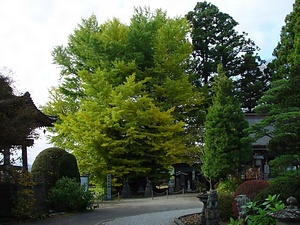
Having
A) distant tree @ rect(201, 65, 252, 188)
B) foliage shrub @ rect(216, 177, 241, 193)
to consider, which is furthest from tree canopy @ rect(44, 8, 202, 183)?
foliage shrub @ rect(216, 177, 241, 193)

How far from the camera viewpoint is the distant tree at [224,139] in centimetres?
2531

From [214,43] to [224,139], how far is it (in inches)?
780

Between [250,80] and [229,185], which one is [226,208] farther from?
[250,80]

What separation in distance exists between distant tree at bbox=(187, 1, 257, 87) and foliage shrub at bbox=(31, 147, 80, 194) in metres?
22.1

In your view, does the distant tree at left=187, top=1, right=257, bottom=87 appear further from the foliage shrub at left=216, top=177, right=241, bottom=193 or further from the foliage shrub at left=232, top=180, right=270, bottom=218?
the foliage shrub at left=232, top=180, right=270, bottom=218

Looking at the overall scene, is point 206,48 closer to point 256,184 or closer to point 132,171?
point 132,171

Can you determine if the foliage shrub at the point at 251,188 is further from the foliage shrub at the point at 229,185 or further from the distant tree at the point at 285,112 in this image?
the foliage shrub at the point at 229,185

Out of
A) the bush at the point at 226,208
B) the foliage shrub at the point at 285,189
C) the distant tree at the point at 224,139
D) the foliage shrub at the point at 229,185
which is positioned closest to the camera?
the foliage shrub at the point at 285,189

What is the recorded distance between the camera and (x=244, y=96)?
1674 inches

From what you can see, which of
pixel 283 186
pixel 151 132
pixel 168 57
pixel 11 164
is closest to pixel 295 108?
pixel 283 186

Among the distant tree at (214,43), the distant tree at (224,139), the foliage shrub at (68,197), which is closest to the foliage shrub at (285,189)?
the foliage shrub at (68,197)

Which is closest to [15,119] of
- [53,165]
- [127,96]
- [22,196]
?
[22,196]

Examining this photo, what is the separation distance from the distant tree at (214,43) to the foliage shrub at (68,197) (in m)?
23.7

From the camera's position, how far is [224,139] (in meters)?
25.4
